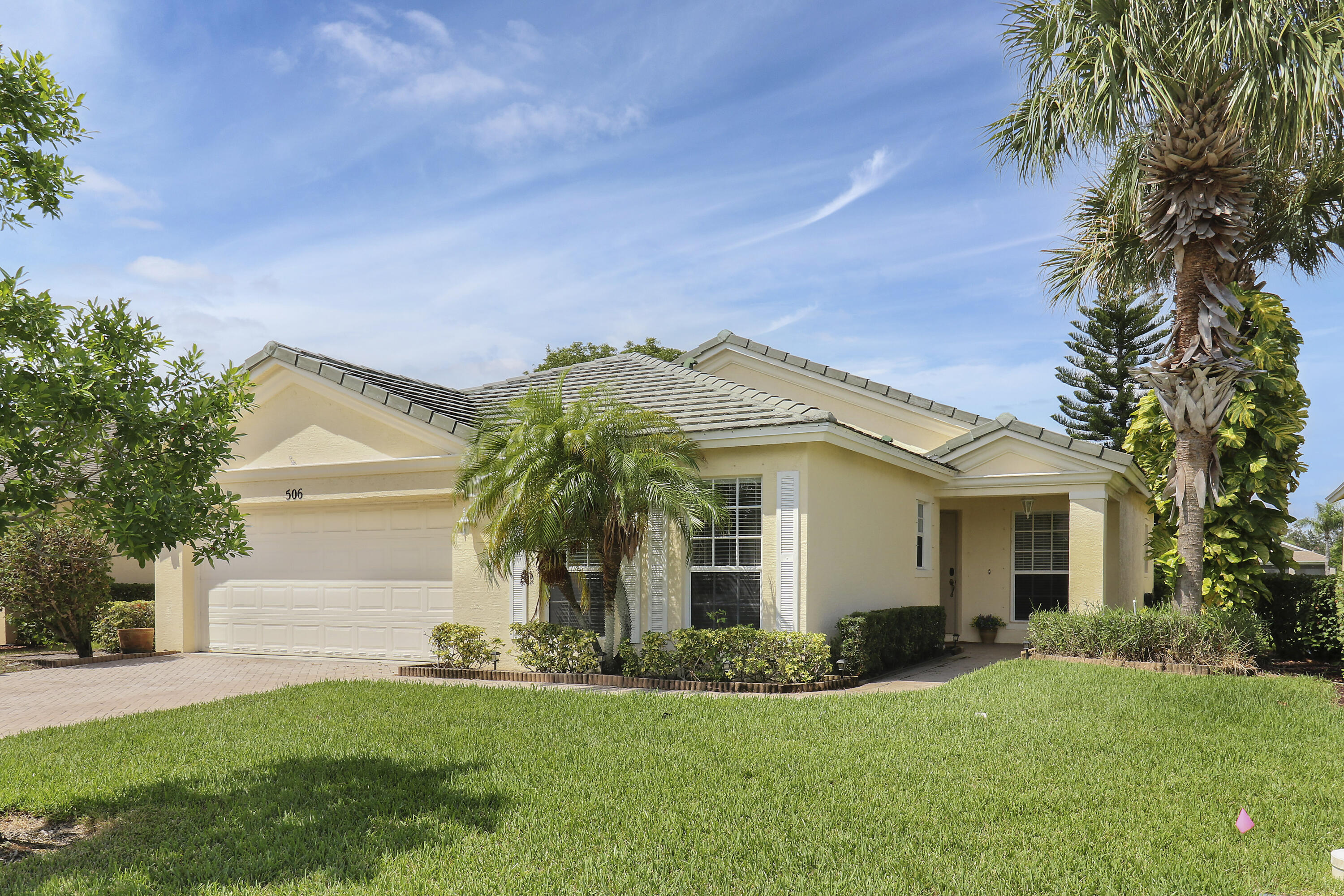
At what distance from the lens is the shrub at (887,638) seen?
38.7ft

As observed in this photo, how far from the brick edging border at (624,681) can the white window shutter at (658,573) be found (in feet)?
3.19

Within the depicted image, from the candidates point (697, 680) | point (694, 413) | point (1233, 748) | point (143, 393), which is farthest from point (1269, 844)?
point (694, 413)

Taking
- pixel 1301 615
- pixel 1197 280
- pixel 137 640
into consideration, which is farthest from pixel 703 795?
pixel 137 640

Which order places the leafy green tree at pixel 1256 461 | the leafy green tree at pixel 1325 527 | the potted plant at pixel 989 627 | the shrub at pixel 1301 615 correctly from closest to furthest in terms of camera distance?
the leafy green tree at pixel 1256 461, the shrub at pixel 1301 615, the potted plant at pixel 989 627, the leafy green tree at pixel 1325 527

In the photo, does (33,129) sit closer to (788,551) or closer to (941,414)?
(788,551)

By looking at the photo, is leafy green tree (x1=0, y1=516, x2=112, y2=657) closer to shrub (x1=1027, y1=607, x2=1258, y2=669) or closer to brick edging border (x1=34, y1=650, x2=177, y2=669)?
brick edging border (x1=34, y1=650, x2=177, y2=669)

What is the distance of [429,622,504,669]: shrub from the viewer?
12734mm

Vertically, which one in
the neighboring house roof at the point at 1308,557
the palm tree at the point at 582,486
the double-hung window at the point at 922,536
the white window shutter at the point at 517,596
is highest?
the palm tree at the point at 582,486

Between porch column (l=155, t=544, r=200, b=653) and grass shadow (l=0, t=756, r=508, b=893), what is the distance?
32.9 ft

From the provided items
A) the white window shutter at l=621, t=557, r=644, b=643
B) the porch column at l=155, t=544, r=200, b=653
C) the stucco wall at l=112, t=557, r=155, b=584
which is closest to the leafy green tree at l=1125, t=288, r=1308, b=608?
the white window shutter at l=621, t=557, r=644, b=643

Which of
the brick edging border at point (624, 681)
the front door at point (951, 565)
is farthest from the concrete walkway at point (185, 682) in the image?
the front door at point (951, 565)

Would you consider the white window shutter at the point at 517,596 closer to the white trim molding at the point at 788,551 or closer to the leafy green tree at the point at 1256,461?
the white trim molding at the point at 788,551

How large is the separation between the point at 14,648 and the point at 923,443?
1842 cm

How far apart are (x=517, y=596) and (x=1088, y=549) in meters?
8.94
